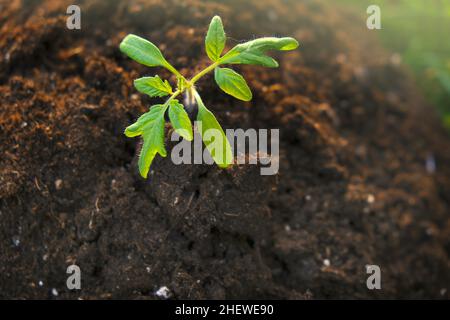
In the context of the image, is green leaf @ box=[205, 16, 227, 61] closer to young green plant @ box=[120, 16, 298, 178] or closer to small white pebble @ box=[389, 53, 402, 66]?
young green plant @ box=[120, 16, 298, 178]

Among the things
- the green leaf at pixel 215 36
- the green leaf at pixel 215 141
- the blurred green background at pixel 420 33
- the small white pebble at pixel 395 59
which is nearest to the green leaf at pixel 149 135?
the green leaf at pixel 215 141

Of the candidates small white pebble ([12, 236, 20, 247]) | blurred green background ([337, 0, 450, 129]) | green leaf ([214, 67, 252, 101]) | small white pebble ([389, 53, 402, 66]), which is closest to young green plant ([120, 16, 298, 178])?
green leaf ([214, 67, 252, 101])

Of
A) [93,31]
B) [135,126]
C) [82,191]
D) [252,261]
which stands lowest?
[252,261]

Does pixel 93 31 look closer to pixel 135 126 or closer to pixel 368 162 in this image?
pixel 135 126

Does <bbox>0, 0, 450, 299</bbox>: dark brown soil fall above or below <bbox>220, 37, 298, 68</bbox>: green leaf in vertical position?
below

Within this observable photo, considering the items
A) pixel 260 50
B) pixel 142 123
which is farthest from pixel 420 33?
pixel 142 123

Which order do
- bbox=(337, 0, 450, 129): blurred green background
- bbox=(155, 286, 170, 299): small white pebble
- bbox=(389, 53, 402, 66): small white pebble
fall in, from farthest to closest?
bbox=(337, 0, 450, 129): blurred green background, bbox=(389, 53, 402, 66): small white pebble, bbox=(155, 286, 170, 299): small white pebble

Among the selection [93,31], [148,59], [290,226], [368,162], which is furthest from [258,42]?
[368,162]
